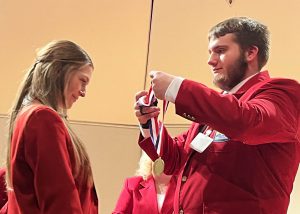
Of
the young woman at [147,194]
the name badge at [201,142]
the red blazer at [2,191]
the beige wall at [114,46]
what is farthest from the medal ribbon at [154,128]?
the beige wall at [114,46]

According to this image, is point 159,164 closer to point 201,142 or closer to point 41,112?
point 201,142

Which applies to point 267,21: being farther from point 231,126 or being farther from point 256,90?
point 231,126

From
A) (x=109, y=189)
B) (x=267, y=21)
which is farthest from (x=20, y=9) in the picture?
(x=267, y=21)

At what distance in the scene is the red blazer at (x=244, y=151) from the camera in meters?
1.29

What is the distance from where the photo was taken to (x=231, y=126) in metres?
1.28

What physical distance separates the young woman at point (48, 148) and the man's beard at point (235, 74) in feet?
1.78

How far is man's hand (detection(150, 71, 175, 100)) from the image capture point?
1.34m

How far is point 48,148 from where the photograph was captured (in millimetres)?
1297

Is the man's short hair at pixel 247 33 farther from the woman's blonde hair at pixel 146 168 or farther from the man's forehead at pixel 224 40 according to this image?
the woman's blonde hair at pixel 146 168

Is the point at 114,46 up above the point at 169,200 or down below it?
above

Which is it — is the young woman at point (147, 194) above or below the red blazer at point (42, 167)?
below

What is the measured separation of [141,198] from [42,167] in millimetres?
1223

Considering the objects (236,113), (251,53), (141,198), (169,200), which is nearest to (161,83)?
(236,113)

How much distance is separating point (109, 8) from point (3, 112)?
1.11m
